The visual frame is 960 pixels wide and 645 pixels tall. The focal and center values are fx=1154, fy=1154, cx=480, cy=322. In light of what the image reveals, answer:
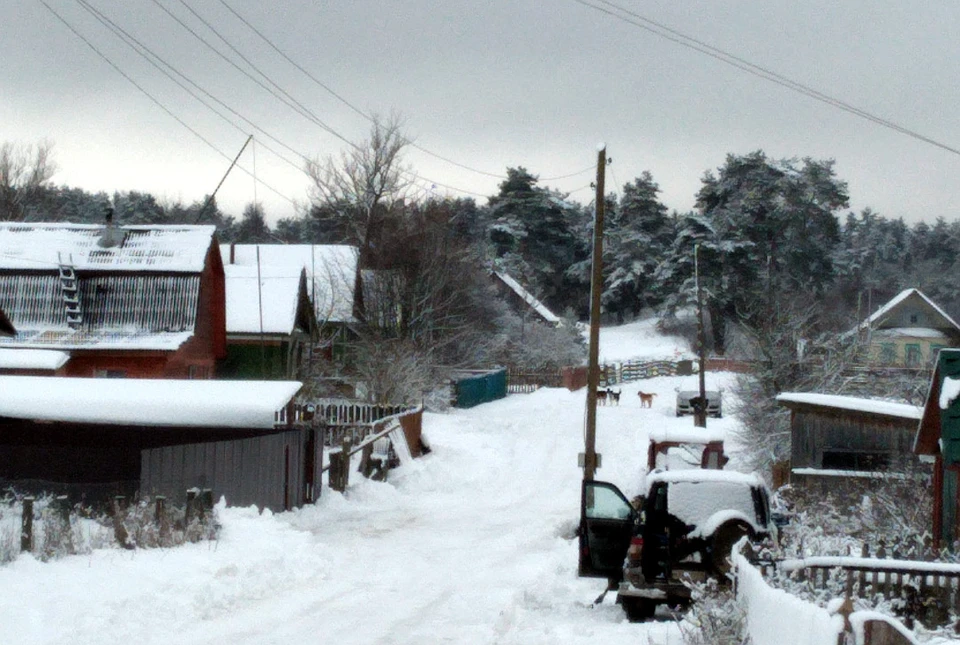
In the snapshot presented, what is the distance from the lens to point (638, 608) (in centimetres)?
1414

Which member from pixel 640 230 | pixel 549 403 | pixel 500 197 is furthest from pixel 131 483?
pixel 500 197

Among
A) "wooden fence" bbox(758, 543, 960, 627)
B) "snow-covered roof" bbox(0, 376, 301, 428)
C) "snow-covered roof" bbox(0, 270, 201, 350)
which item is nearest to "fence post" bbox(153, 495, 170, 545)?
"snow-covered roof" bbox(0, 376, 301, 428)

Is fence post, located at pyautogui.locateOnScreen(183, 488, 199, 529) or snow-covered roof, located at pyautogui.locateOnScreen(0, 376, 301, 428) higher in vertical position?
snow-covered roof, located at pyautogui.locateOnScreen(0, 376, 301, 428)

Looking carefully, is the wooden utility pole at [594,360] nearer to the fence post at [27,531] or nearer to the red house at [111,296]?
the fence post at [27,531]

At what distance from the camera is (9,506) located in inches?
803

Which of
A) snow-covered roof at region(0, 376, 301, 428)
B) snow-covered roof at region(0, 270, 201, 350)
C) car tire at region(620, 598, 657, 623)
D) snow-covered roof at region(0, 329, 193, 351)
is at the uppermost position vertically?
snow-covered roof at region(0, 270, 201, 350)

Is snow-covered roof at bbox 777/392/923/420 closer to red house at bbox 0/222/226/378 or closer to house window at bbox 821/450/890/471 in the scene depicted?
house window at bbox 821/450/890/471

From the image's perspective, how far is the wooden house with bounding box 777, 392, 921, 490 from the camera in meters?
25.8

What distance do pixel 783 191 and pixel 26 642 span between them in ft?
277

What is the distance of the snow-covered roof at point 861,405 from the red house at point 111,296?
20.1m

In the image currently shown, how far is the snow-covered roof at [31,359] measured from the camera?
34303 mm

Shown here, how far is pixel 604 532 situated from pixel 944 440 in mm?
5080

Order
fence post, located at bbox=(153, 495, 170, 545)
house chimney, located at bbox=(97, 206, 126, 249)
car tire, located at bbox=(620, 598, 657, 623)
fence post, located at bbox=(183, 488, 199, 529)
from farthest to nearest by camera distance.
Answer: house chimney, located at bbox=(97, 206, 126, 249), fence post, located at bbox=(183, 488, 199, 529), fence post, located at bbox=(153, 495, 170, 545), car tire, located at bbox=(620, 598, 657, 623)

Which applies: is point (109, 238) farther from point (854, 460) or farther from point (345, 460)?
point (854, 460)
